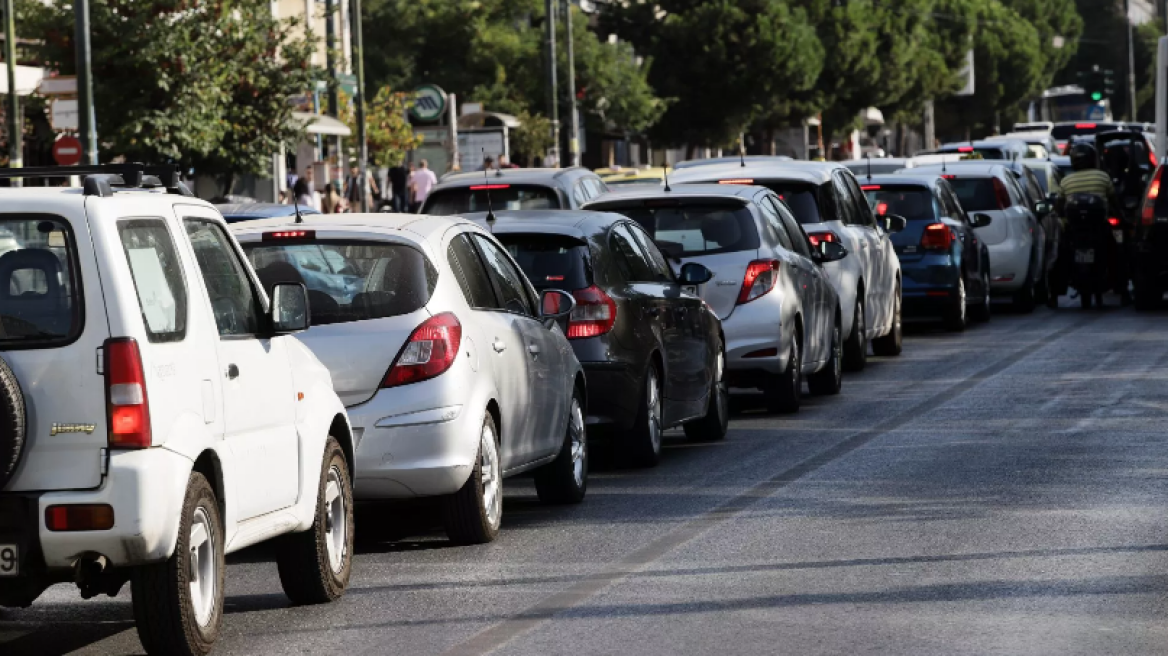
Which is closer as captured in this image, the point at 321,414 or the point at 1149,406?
the point at 321,414

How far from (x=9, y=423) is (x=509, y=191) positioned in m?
11.8

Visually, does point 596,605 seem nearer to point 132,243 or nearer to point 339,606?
point 339,606

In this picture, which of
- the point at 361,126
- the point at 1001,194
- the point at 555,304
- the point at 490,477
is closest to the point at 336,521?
the point at 490,477

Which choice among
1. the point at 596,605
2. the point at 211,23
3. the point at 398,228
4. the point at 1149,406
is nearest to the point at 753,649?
the point at 596,605

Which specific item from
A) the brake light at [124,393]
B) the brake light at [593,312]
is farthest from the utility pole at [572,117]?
the brake light at [124,393]

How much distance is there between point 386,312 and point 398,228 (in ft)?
1.44

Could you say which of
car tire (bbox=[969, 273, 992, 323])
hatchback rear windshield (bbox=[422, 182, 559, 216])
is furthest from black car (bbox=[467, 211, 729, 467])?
car tire (bbox=[969, 273, 992, 323])

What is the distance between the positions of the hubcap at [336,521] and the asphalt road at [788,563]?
19cm

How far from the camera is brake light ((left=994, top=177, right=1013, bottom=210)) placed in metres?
26.6

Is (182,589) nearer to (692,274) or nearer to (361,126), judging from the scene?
(692,274)

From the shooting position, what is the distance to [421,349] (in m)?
9.94

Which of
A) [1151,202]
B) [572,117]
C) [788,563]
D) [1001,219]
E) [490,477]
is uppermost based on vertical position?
[572,117]

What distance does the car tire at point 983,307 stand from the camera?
2550 cm

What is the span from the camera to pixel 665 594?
8.91 meters
